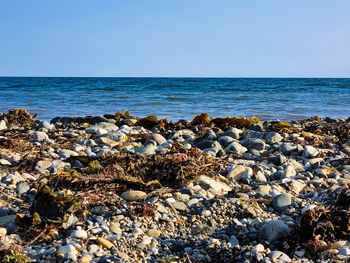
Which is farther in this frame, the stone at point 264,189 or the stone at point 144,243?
the stone at point 264,189

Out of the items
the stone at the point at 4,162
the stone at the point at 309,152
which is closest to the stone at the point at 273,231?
the stone at the point at 309,152

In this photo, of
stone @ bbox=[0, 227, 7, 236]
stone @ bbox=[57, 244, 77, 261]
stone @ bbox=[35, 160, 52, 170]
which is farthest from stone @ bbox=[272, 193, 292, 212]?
stone @ bbox=[35, 160, 52, 170]

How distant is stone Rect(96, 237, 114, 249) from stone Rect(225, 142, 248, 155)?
2.82 m

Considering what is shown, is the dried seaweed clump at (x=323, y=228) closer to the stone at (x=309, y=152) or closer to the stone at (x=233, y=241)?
the stone at (x=233, y=241)

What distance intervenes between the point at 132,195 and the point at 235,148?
7.31ft

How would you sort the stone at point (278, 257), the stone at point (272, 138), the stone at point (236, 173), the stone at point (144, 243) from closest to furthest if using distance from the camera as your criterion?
the stone at point (278, 257), the stone at point (144, 243), the stone at point (236, 173), the stone at point (272, 138)

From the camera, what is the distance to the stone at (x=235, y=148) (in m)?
5.00

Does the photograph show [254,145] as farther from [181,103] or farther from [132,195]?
[181,103]

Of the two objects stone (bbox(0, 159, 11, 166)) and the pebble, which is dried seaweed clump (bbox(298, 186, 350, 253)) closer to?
the pebble

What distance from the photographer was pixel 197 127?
6703 mm

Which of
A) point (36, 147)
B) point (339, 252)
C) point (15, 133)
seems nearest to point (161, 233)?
point (339, 252)

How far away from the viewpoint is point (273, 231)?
2.59 metres

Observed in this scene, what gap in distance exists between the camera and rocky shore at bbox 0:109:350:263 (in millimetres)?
2414

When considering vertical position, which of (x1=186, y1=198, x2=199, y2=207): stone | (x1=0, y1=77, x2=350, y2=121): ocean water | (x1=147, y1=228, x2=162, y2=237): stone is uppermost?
(x1=186, y1=198, x2=199, y2=207): stone
